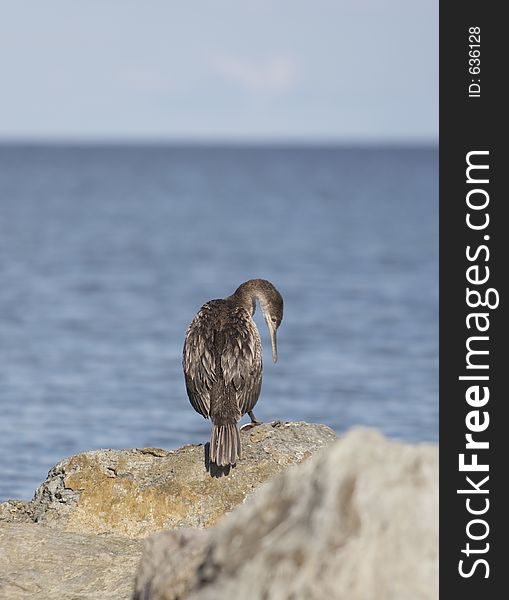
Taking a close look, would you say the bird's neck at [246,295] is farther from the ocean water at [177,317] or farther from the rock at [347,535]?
the rock at [347,535]

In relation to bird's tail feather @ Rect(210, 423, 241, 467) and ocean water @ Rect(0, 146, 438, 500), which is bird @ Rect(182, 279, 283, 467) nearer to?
bird's tail feather @ Rect(210, 423, 241, 467)

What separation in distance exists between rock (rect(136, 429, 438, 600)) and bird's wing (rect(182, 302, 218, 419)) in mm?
4262

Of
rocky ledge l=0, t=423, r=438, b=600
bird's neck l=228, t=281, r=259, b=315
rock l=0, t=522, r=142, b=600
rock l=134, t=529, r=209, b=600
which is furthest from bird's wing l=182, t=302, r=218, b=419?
rock l=134, t=529, r=209, b=600

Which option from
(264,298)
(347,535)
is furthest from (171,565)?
(264,298)

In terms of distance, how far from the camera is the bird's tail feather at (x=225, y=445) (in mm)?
8648

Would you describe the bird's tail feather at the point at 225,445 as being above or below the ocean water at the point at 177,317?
below

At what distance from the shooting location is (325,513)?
4.99 meters

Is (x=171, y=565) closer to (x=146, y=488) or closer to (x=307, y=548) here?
(x=307, y=548)

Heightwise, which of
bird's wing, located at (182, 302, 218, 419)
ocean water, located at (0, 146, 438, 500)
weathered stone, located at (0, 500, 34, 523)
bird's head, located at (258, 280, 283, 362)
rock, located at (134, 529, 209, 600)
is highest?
ocean water, located at (0, 146, 438, 500)

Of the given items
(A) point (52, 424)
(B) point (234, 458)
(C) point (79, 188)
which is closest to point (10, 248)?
(A) point (52, 424)

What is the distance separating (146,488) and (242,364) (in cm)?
137

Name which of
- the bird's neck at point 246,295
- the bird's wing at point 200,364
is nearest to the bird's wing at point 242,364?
the bird's wing at point 200,364

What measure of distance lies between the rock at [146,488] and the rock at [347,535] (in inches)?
127

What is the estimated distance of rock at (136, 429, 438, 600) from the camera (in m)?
4.90
